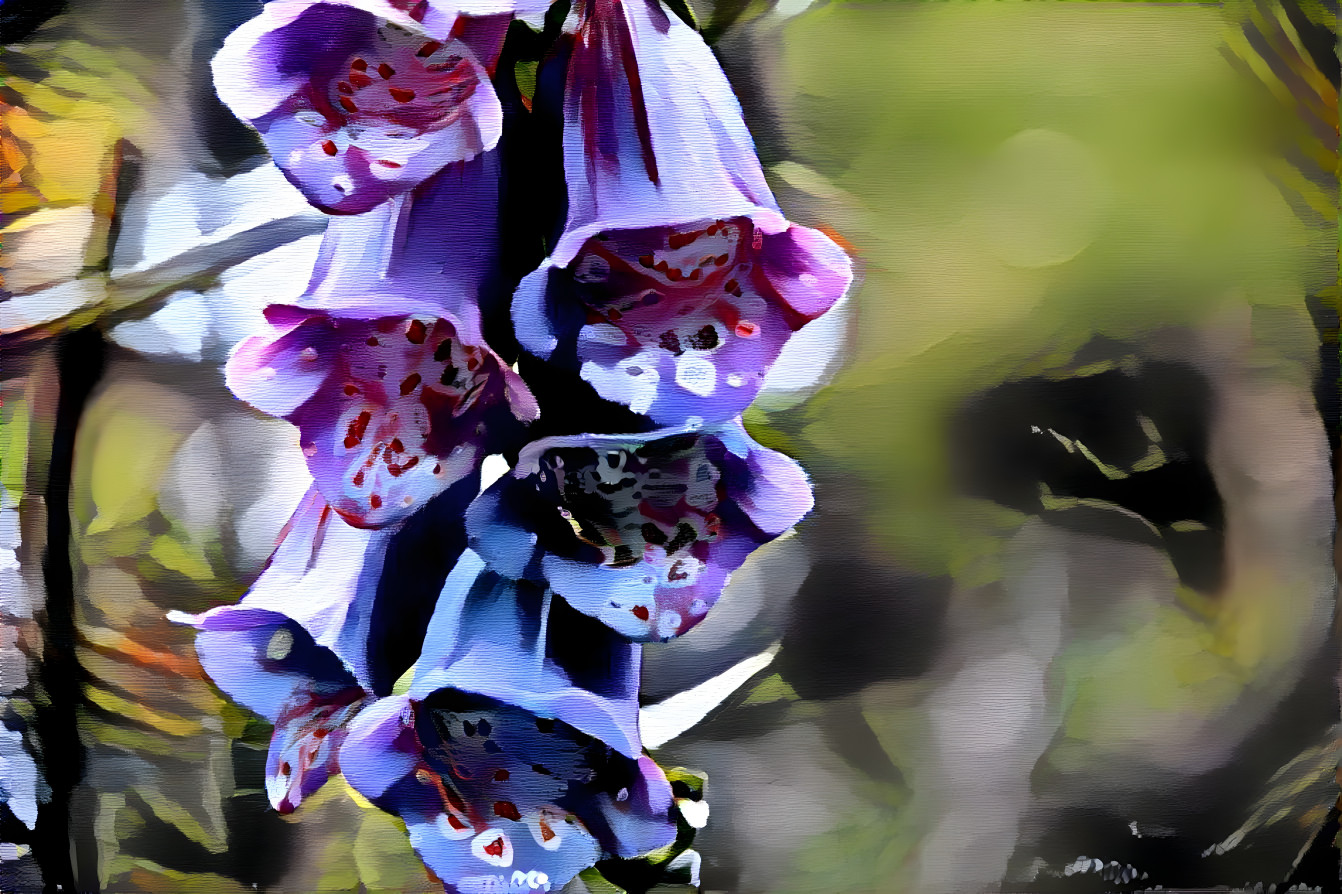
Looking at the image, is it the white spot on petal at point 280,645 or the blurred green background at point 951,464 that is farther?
the blurred green background at point 951,464

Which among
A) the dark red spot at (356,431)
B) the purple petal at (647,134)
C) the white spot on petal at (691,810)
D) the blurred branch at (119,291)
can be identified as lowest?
the white spot on petal at (691,810)

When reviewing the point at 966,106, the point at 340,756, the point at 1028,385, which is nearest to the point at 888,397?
the point at 1028,385

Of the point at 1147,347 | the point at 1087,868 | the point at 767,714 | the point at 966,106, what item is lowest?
the point at 1087,868

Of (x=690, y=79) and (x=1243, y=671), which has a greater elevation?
(x=690, y=79)

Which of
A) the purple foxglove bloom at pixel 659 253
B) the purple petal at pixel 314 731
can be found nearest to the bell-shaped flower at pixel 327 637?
the purple petal at pixel 314 731

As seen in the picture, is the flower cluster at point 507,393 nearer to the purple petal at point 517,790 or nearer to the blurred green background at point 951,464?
the purple petal at point 517,790

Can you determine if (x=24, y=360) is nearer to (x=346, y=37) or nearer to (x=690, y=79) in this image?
(x=346, y=37)

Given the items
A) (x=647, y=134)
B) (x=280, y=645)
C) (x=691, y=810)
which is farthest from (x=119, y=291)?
(x=691, y=810)
